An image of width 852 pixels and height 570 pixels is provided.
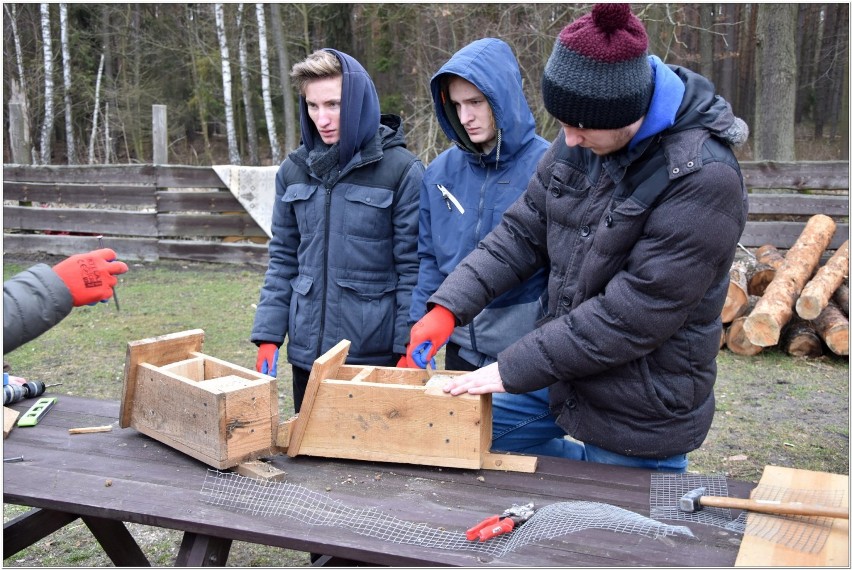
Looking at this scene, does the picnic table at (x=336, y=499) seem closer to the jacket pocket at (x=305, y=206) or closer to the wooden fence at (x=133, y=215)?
the jacket pocket at (x=305, y=206)

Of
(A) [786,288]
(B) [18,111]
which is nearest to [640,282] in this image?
(A) [786,288]

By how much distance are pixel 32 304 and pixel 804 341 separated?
544 cm

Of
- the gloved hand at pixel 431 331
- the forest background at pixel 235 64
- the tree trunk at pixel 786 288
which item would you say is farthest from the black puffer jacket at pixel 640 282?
the forest background at pixel 235 64

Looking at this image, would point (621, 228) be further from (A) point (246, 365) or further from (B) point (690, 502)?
(A) point (246, 365)

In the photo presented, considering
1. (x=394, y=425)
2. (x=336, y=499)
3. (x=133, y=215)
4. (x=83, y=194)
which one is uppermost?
(x=394, y=425)

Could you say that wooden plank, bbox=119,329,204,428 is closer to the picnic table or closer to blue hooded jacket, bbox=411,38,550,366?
the picnic table

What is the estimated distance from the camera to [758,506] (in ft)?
6.02

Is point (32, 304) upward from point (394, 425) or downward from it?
upward

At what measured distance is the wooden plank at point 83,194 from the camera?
9781mm

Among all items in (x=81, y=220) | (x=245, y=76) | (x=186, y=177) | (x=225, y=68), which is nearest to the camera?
(x=186, y=177)

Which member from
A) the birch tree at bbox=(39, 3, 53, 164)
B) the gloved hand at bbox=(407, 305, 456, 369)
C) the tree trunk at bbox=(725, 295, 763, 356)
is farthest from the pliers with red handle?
the birch tree at bbox=(39, 3, 53, 164)

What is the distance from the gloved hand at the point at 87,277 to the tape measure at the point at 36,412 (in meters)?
0.62

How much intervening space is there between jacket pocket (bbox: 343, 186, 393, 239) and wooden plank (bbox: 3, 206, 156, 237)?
7491 mm

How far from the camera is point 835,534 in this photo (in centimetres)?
173
